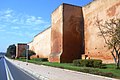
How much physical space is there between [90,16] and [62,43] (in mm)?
6162

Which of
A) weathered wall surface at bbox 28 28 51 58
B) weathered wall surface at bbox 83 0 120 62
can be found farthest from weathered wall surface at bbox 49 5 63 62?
weathered wall surface at bbox 28 28 51 58

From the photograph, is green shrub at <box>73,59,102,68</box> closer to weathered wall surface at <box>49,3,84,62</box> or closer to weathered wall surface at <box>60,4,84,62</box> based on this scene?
weathered wall surface at <box>49,3,84,62</box>

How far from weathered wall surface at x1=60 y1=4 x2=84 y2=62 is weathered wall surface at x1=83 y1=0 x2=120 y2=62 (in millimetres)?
1921

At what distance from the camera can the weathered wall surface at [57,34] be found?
1538 inches

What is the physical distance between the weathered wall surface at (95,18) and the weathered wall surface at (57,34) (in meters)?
4.01

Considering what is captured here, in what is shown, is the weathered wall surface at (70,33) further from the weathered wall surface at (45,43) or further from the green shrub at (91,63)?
the weathered wall surface at (45,43)

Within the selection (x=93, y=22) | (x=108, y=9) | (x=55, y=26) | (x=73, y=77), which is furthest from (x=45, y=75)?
(x=55, y=26)

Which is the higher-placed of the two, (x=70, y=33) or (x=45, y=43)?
(x=70, y=33)

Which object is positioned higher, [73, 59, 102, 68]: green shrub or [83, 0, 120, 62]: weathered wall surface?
[83, 0, 120, 62]: weathered wall surface

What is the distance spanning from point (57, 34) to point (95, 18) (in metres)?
9.74

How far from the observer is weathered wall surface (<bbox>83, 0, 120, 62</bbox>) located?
28.7 m

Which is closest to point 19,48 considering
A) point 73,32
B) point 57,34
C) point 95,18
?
point 57,34

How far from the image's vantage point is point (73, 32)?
1548 inches

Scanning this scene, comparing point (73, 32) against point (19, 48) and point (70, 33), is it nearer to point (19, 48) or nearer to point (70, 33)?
point (70, 33)
